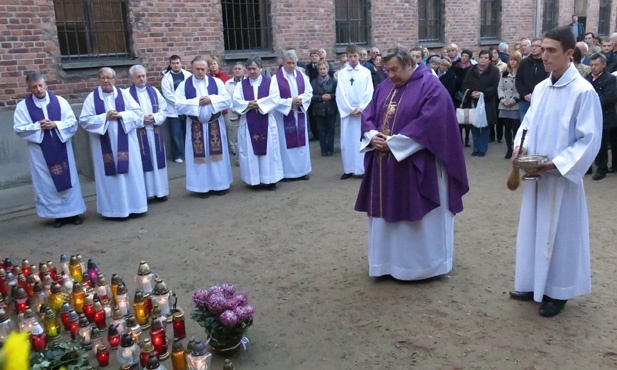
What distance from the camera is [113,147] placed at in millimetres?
7488

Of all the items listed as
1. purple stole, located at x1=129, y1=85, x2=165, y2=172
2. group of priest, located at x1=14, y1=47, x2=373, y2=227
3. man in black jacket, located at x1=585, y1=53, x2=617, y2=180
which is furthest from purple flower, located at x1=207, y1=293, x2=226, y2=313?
man in black jacket, located at x1=585, y1=53, x2=617, y2=180

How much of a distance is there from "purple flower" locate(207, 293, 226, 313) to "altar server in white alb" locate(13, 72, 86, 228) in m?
4.16

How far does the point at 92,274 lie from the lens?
5098 millimetres

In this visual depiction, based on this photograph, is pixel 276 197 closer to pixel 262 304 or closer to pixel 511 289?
pixel 262 304

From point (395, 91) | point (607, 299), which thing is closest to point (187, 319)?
point (395, 91)

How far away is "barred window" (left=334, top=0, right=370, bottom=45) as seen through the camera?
44.6 feet

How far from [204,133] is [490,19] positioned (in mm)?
12145

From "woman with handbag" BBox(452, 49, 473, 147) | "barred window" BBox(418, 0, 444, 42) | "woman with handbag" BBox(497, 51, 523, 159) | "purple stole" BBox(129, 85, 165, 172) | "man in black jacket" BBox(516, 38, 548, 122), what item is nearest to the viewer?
"purple stole" BBox(129, 85, 165, 172)

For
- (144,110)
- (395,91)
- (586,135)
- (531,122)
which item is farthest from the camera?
(144,110)

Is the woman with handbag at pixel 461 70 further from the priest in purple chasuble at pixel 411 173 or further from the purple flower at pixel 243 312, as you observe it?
the purple flower at pixel 243 312

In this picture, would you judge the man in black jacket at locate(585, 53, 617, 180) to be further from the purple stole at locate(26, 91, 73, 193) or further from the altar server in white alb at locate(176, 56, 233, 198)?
the purple stole at locate(26, 91, 73, 193)

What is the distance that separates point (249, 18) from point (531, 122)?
8797 mm

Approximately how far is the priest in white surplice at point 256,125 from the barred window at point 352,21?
544 cm

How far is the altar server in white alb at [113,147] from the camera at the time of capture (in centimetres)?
739
